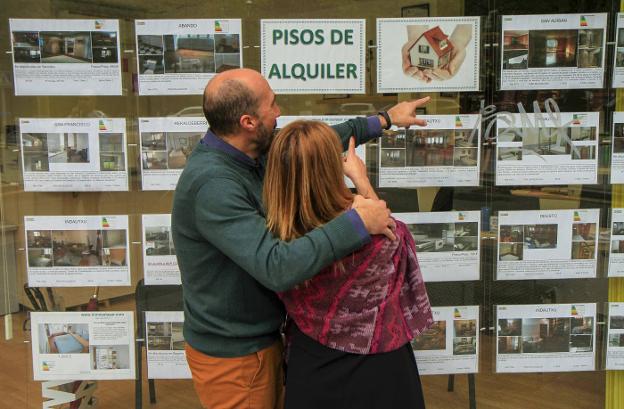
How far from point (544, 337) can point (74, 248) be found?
7.73ft

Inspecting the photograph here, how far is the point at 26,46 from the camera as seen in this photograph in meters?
2.83

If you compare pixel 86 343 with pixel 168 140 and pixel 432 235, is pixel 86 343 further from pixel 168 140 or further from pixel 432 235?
pixel 432 235

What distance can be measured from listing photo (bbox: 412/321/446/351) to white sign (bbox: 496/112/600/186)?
77cm

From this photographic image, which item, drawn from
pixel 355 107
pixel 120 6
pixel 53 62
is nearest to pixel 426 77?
pixel 355 107

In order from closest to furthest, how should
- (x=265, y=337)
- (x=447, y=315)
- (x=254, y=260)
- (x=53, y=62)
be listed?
(x=254, y=260)
(x=265, y=337)
(x=53, y=62)
(x=447, y=315)

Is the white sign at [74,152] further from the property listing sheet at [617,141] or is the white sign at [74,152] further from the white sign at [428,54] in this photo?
the property listing sheet at [617,141]

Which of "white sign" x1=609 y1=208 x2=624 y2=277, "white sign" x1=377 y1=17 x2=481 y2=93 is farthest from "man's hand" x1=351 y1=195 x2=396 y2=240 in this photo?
"white sign" x1=609 y1=208 x2=624 y2=277

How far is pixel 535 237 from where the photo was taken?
297cm

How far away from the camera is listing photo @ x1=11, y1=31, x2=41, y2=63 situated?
2.82 meters

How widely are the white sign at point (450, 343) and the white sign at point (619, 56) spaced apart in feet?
4.18

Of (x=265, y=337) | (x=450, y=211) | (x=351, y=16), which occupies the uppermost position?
(x=351, y=16)

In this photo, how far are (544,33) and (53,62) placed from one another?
2.29 metres

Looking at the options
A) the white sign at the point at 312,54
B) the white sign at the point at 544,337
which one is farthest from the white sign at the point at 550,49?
the white sign at the point at 544,337

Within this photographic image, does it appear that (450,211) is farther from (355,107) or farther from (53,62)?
(53,62)
